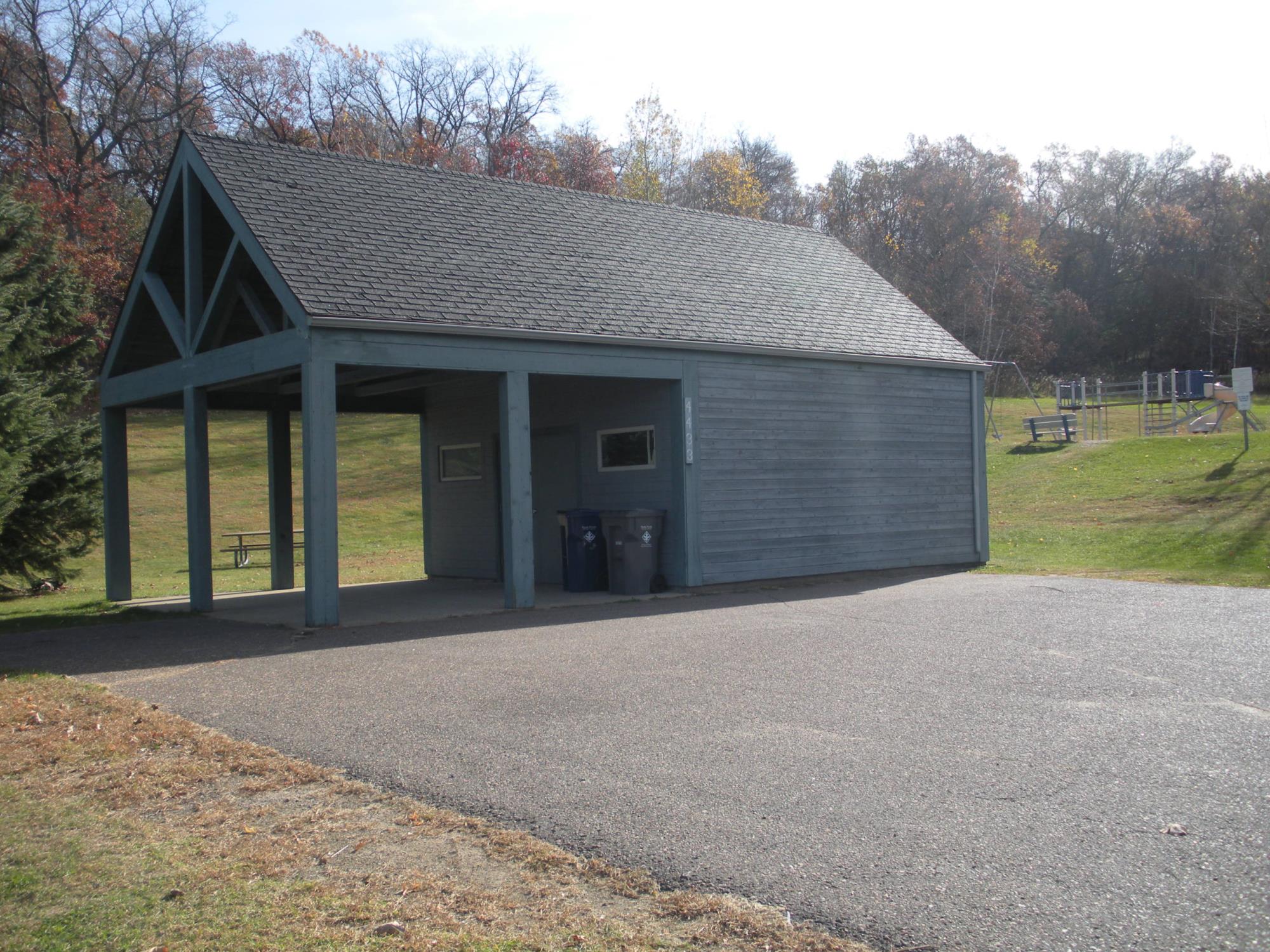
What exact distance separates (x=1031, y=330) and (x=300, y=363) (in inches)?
1665

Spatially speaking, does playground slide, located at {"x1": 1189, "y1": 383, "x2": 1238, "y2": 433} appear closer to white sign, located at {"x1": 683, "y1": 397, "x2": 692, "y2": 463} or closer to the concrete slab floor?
white sign, located at {"x1": 683, "y1": 397, "x2": 692, "y2": 463}

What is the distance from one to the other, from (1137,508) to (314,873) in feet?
72.1

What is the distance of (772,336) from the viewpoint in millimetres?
15836

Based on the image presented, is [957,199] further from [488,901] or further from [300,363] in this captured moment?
[488,901]

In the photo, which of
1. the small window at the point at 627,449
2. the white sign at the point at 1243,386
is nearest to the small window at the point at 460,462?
the small window at the point at 627,449

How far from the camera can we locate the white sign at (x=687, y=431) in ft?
48.3

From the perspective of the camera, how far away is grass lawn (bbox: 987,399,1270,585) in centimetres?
1748

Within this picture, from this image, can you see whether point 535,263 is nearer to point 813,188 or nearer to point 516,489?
point 516,489

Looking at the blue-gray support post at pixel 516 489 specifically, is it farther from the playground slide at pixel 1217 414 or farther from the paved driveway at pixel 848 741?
the playground slide at pixel 1217 414

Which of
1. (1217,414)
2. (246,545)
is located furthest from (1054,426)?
(246,545)

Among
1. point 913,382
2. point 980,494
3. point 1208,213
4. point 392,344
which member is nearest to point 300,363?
point 392,344

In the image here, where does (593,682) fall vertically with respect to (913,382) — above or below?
below

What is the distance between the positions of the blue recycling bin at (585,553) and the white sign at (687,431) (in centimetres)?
158

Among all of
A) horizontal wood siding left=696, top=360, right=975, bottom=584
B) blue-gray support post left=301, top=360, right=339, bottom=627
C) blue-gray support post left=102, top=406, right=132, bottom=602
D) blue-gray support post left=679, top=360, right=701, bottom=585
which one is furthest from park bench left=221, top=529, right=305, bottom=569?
horizontal wood siding left=696, top=360, right=975, bottom=584
